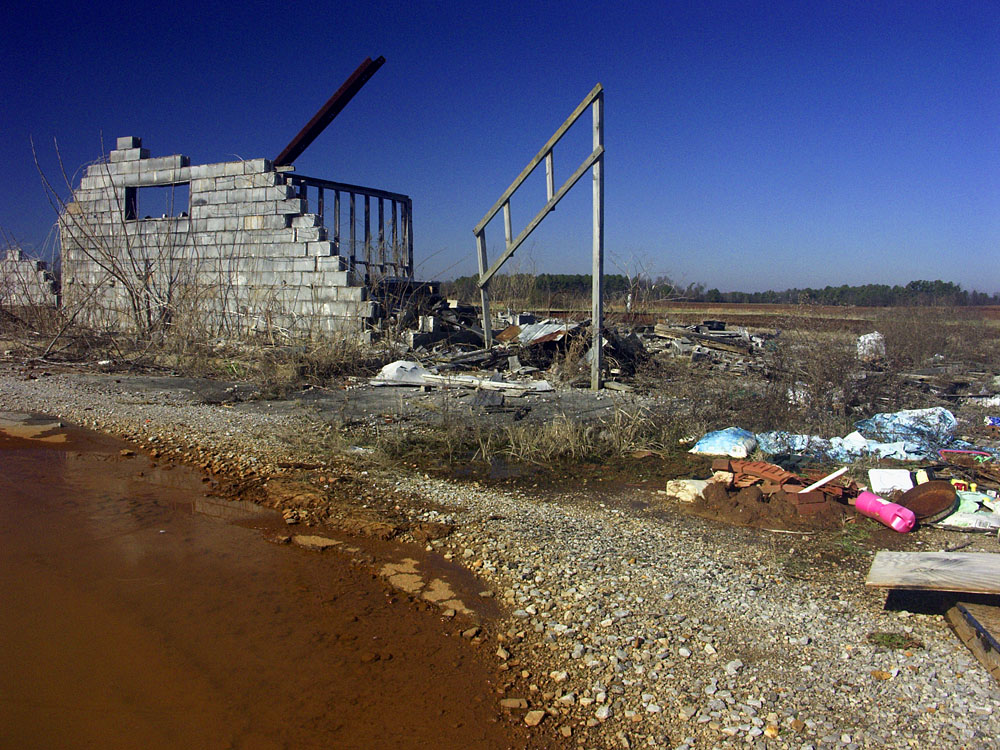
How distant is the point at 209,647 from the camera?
3.13 metres

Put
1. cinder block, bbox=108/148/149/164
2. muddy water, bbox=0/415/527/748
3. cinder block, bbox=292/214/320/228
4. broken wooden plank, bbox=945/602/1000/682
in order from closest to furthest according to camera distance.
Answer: muddy water, bbox=0/415/527/748 < broken wooden plank, bbox=945/602/1000/682 < cinder block, bbox=292/214/320/228 < cinder block, bbox=108/148/149/164

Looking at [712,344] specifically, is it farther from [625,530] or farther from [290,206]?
[625,530]

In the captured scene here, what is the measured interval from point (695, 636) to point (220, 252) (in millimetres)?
13241

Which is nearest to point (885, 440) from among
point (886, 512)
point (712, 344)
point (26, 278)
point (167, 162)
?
point (886, 512)

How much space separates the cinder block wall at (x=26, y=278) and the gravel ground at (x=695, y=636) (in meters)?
15.9

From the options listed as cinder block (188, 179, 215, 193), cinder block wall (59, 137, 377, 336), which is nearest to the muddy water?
cinder block wall (59, 137, 377, 336)

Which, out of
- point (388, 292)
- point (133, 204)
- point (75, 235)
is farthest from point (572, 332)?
point (75, 235)

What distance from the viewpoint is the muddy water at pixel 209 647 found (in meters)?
2.58

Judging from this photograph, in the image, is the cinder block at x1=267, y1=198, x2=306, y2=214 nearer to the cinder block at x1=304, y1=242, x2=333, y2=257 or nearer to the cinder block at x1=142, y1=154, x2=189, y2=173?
the cinder block at x1=304, y1=242, x2=333, y2=257

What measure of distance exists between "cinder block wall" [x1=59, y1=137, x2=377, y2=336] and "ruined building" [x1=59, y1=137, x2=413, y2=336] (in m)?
0.02

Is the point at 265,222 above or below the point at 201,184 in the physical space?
below

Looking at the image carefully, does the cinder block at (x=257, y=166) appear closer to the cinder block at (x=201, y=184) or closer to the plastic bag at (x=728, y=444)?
the cinder block at (x=201, y=184)

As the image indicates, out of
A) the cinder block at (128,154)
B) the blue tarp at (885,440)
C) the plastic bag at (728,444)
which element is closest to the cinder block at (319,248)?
the cinder block at (128,154)

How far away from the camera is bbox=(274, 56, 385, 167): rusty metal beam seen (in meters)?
14.8
